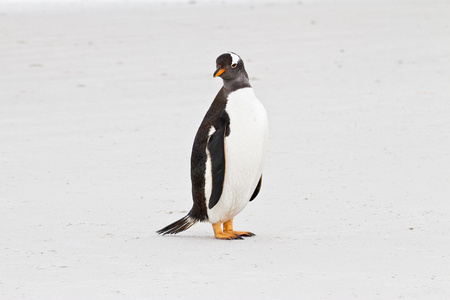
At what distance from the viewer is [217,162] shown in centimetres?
459

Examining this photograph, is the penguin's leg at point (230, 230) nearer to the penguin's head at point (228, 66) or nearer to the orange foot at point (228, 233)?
the orange foot at point (228, 233)

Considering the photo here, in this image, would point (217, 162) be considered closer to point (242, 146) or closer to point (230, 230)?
point (242, 146)

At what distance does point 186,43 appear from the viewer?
613 inches

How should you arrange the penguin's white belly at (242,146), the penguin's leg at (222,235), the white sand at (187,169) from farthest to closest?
the penguin's leg at (222,235), the penguin's white belly at (242,146), the white sand at (187,169)

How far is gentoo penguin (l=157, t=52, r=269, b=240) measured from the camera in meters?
4.57

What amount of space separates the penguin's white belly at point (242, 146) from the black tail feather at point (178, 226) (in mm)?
203

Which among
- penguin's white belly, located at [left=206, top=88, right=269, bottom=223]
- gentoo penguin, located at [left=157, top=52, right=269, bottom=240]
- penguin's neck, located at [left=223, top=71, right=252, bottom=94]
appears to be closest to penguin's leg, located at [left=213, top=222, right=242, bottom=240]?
gentoo penguin, located at [left=157, top=52, right=269, bottom=240]

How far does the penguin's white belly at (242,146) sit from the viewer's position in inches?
180

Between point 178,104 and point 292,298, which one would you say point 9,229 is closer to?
point 292,298

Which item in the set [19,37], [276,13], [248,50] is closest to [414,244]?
[248,50]

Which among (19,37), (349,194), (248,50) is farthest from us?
(19,37)

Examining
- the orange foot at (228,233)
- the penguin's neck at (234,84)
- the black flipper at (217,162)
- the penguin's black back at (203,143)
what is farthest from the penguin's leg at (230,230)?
the penguin's neck at (234,84)

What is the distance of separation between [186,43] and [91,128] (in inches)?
281

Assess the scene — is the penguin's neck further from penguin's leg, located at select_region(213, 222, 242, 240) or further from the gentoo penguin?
penguin's leg, located at select_region(213, 222, 242, 240)
